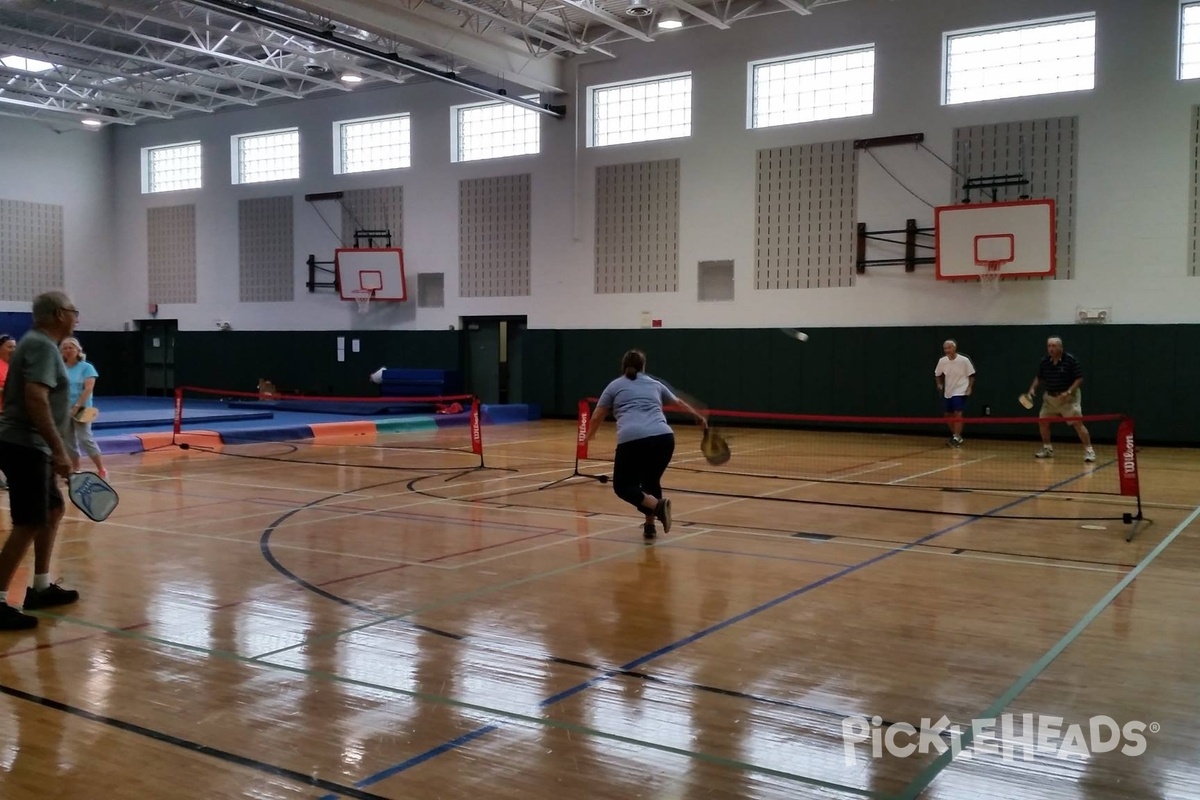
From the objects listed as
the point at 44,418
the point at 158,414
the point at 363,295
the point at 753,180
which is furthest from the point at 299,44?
the point at 44,418

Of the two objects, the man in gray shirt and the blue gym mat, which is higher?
the man in gray shirt

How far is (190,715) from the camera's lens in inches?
169

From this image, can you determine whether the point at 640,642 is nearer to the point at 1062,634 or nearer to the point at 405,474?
the point at 1062,634

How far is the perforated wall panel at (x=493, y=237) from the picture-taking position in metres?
25.1

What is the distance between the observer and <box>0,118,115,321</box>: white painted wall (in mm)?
28688

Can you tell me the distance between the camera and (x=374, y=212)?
27.2 meters

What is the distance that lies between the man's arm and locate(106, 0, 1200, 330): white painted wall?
17.8 metres

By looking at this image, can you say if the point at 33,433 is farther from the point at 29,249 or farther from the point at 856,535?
the point at 29,249

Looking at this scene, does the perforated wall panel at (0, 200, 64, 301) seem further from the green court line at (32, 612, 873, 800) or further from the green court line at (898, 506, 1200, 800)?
the green court line at (898, 506, 1200, 800)

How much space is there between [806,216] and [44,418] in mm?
17977

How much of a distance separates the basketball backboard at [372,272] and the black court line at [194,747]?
2256 centimetres

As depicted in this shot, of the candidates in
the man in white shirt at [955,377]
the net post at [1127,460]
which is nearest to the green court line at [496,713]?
the net post at [1127,460]

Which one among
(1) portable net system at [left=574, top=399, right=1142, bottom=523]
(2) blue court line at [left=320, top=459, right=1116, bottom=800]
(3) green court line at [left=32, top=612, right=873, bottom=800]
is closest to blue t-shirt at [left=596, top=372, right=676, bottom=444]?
(2) blue court line at [left=320, top=459, right=1116, bottom=800]

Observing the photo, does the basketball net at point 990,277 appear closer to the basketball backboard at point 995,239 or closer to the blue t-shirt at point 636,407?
the basketball backboard at point 995,239
